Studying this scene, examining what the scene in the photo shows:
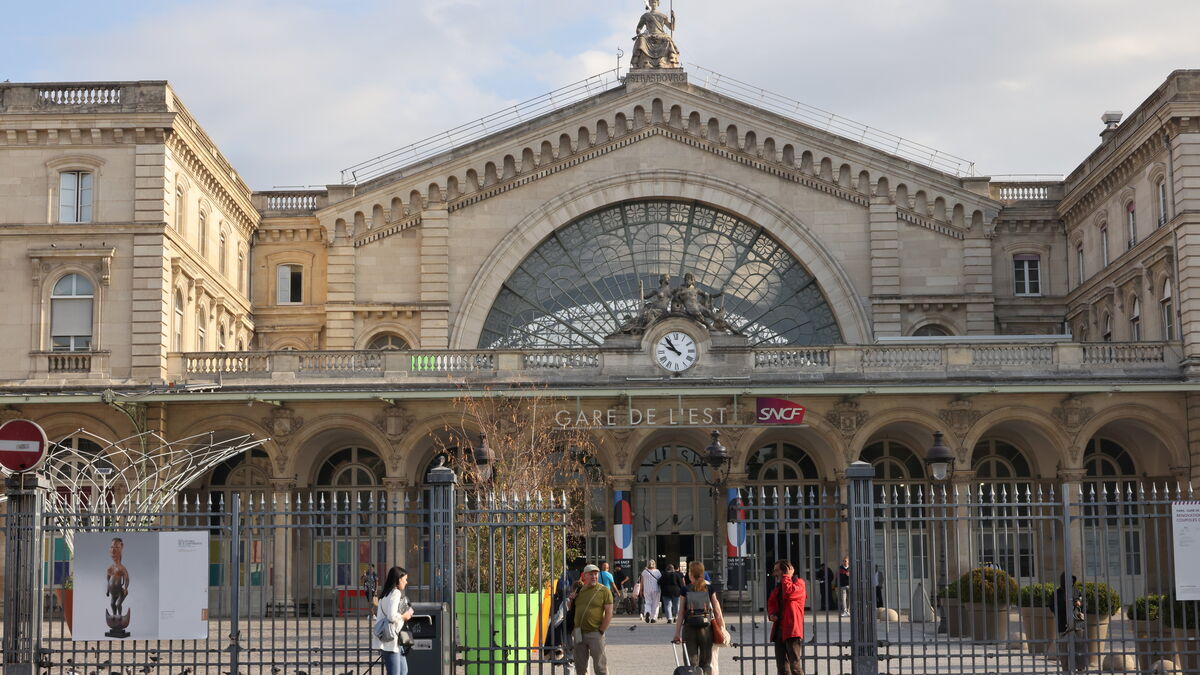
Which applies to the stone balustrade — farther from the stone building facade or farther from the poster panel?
the poster panel

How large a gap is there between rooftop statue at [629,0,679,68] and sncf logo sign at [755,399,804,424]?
14.0 m

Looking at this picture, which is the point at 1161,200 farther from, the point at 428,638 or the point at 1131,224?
the point at 428,638

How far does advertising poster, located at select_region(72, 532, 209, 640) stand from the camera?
1931 cm

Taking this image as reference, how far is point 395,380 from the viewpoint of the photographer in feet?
139

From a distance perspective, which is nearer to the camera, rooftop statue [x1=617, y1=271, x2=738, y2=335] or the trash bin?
the trash bin

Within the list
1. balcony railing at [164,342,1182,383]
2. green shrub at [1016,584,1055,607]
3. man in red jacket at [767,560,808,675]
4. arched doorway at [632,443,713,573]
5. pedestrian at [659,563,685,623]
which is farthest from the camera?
arched doorway at [632,443,713,573]

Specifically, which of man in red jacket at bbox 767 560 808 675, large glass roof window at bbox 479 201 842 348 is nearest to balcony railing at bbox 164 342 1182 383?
large glass roof window at bbox 479 201 842 348

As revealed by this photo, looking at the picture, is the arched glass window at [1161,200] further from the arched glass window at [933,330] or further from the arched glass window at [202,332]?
the arched glass window at [202,332]

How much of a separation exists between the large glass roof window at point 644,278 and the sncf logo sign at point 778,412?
646 cm

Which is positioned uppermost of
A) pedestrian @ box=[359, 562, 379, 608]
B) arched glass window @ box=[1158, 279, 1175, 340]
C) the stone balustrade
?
the stone balustrade

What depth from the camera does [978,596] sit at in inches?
1203

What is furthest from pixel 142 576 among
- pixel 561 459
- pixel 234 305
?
pixel 234 305

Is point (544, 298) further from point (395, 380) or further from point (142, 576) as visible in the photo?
point (142, 576)

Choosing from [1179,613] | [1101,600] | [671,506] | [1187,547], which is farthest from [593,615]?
[671,506]
